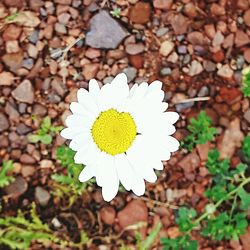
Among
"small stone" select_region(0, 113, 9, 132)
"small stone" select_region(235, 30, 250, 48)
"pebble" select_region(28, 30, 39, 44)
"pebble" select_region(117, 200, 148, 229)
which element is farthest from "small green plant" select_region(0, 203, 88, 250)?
"small stone" select_region(235, 30, 250, 48)

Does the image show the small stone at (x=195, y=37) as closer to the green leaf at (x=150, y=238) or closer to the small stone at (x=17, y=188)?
the green leaf at (x=150, y=238)

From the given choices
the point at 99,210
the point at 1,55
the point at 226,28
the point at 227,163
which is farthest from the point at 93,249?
the point at 226,28

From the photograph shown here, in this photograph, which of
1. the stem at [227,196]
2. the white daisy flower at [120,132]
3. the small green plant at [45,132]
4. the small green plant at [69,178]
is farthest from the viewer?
the small green plant at [45,132]

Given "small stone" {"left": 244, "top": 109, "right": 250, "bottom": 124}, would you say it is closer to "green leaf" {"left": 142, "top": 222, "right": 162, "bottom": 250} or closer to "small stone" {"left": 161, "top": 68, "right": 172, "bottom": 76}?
"small stone" {"left": 161, "top": 68, "right": 172, "bottom": 76}

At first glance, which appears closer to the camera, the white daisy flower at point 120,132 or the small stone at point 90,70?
the white daisy flower at point 120,132

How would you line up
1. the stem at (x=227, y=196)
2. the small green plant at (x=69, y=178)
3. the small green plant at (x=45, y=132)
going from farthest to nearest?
1. the small green plant at (x=45, y=132)
2. the stem at (x=227, y=196)
3. the small green plant at (x=69, y=178)

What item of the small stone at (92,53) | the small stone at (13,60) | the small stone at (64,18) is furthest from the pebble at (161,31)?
the small stone at (13,60)
